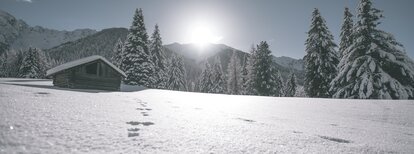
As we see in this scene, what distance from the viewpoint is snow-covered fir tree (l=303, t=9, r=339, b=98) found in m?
29.4

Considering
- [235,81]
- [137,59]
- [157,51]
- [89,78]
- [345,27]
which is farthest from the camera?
[235,81]

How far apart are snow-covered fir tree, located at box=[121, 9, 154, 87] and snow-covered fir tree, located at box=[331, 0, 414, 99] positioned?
25.0 metres

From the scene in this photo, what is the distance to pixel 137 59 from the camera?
119 feet

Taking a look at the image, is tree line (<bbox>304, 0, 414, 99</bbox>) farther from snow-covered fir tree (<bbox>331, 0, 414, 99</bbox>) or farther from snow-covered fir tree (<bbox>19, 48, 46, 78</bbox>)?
snow-covered fir tree (<bbox>19, 48, 46, 78</bbox>)

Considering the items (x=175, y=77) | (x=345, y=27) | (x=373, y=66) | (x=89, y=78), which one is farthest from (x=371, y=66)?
(x=175, y=77)

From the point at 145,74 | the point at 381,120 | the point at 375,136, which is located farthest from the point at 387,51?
the point at 145,74

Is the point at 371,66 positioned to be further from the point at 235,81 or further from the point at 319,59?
the point at 235,81

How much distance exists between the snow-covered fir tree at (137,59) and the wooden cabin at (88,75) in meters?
8.64

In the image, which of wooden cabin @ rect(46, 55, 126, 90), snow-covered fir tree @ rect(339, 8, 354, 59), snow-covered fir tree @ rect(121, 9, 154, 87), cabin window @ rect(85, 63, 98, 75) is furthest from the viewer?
snow-covered fir tree @ rect(121, 9, 154, 87)

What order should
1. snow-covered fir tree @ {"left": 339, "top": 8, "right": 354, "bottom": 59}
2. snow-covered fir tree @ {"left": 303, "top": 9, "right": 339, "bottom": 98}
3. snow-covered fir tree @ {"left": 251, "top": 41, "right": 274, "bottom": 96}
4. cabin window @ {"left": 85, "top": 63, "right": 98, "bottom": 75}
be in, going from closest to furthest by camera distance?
cabin window @ {"left": 85, "top": 63, "right": 98, "bottom": 75}, snow-covered fir tree @ {"left": 303, "top": 9, "right": 339, "bottom": 98}, snow-covered fir tree @ {"left": 339, "top": 8, "right": 354, "bottom": 59}, snow-covered fir tree @ {"left": 251, "top": 41, "right": 274, "bottom": 96}

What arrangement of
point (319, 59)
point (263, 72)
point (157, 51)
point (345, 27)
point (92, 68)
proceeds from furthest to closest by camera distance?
point (157, 51) < point (263, 72) < point (345, 27) < point (319, 59) < point (92, 68)

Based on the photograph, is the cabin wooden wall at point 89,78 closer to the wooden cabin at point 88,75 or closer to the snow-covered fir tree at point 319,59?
the wooden cabin at point 88,75

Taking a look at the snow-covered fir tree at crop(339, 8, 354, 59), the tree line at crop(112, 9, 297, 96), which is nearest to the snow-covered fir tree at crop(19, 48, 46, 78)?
the tree line at crop(112, 9, 297, 96)

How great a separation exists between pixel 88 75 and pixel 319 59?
86.8ft
